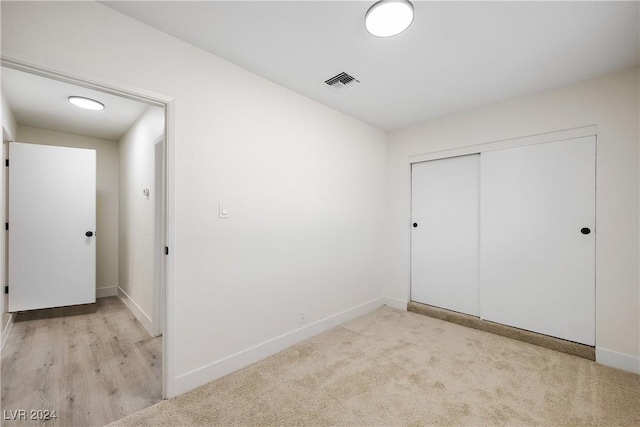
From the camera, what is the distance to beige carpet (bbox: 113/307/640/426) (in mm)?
1714

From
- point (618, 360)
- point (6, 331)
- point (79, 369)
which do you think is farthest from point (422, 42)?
point (6, 331)

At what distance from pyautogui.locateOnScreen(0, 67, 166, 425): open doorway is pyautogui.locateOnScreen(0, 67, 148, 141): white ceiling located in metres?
0.01

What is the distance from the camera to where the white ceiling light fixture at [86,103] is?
2910 mm

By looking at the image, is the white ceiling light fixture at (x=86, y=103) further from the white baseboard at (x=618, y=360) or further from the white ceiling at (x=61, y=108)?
the white baseboard at (x=618, y=360)

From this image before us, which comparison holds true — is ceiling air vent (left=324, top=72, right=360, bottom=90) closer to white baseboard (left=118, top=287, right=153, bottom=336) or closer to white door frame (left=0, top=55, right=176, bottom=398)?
white door frame (left=0, top=55, right=176, bottom=398)

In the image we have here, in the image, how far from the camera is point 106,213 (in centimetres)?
447

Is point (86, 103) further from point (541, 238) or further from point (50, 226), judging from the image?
point (541, 238)

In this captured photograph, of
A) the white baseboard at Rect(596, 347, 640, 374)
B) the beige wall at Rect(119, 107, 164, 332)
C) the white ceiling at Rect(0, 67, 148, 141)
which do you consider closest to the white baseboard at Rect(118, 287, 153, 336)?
the beige wall at Rect(119, 107, 164, 332)

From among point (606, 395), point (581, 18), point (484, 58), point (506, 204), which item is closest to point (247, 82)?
point (484, 58)

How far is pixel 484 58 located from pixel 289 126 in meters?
1.72

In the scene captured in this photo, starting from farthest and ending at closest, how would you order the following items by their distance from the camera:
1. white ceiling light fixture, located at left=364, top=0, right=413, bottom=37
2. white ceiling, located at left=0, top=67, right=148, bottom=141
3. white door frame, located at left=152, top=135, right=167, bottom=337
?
white door frame, located at left=152, top=135, right=167, bottom=337
white ceiling, located at left=0, top=67, right=148, bottom=141
white ceiling light fixture, located at left=364, top=0, right=413, bottom=37

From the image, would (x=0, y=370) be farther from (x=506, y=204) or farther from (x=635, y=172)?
(x=635, y=172)

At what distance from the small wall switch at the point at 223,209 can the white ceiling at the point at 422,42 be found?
3.82ft

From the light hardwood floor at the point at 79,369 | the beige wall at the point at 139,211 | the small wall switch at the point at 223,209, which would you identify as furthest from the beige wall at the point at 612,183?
the beige wall at the point at 139,211
